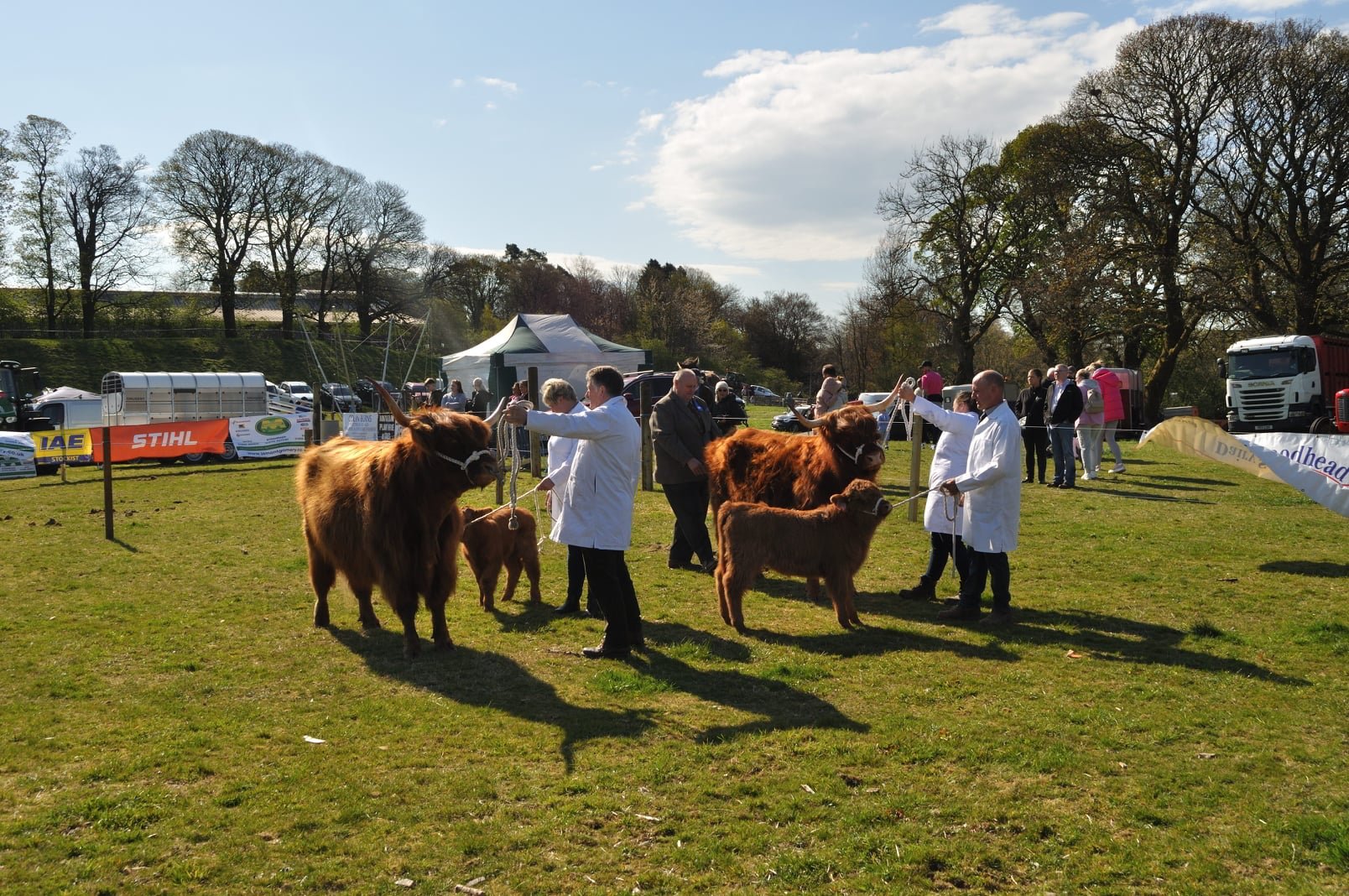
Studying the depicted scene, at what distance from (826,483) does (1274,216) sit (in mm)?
31749

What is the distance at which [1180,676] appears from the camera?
21.0ft

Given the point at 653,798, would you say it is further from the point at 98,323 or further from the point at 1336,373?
the point at 98,323

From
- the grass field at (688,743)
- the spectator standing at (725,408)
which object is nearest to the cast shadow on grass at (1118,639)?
the grass field at (688,743)

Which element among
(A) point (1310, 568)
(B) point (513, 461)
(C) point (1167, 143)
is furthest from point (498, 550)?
(C) point (1167, 143)

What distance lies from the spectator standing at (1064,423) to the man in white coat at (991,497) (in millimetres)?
9423

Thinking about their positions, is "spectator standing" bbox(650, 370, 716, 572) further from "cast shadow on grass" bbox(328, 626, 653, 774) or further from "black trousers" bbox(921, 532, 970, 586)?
"cast shadow on grass" bbox(328, 626, 653, 774)

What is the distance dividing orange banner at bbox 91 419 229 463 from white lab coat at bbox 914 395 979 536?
19546 millimetres

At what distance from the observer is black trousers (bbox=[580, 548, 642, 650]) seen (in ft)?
22.6

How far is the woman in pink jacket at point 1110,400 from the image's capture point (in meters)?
18.3

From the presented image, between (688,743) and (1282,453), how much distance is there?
809 centimetres

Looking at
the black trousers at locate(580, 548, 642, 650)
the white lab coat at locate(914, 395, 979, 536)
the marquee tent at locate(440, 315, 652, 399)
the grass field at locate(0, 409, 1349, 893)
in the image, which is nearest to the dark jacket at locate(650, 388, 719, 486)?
the grass field at locate(0, 409, 1349, 893)

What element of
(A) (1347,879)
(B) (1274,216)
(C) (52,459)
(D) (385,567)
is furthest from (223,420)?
(B) (1274,216)

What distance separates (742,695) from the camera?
241 inches

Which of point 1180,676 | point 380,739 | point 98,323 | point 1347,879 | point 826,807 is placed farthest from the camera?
point 98,323
